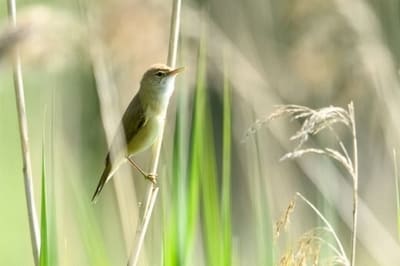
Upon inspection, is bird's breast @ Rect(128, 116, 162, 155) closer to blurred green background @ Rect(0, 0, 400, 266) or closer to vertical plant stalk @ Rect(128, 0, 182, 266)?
blurred green background @ Rect(0, 0, 400, 266)

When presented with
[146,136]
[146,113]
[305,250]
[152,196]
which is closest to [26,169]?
[152,196]

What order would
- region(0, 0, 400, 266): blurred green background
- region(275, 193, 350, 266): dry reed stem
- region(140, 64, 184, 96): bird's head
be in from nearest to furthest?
region(275, 193, 350, 266): dry reed stem < region(0, 0, 400, 266): blurred green background < region(140, 64, 184, 96): bird's head

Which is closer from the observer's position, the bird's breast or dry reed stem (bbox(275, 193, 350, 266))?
dry reed stem (bbox(275, 193, 350, 266))

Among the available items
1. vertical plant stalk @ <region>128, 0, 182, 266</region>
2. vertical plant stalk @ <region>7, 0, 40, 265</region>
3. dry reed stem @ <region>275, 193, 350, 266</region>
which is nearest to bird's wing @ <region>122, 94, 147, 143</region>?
vertical plant stalk @ <region>128, 0, 182, 266</region>

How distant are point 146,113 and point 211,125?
9.9 inches

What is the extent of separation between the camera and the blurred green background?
6.47ft

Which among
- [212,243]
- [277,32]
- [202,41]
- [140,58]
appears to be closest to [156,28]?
[140,58]

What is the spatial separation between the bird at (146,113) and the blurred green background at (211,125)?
6cm

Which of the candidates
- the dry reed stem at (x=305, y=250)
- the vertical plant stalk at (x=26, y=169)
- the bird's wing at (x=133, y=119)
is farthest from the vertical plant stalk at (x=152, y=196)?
the bird's wing at (x=133, y=119)

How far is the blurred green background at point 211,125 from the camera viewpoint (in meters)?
1.97

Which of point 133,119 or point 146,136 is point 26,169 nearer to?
point 146,136

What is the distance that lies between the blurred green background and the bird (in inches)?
2.4

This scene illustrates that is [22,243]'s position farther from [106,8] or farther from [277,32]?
[277,32]

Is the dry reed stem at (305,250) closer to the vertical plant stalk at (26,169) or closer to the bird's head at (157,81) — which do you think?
the vertical plant stalk at (26,169)
